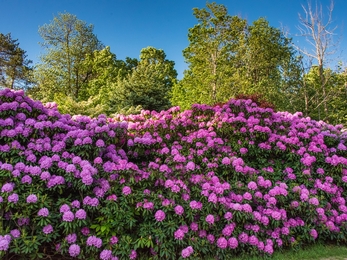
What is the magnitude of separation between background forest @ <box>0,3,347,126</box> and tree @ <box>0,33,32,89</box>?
2.9 inches

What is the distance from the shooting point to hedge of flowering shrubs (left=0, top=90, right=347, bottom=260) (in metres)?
3.14

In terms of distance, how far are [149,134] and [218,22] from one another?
12.8 m

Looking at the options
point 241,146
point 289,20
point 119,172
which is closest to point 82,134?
point 119,172

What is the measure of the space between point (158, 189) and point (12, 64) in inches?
935

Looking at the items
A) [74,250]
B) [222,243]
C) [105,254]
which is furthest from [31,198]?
[222,243]

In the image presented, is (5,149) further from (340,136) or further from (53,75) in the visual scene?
(53,75)

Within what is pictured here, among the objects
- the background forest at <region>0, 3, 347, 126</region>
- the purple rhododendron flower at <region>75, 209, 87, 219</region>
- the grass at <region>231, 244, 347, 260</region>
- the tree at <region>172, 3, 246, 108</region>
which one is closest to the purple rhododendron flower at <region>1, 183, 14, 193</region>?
the purple rhododendron flower at <region>75, 209, 87, 219</region>

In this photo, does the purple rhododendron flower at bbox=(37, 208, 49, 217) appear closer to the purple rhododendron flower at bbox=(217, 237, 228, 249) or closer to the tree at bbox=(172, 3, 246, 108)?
the purple rhododendron flower at bbox=(217, 237, 228, 249)

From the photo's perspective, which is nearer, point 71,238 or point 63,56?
point 71,238

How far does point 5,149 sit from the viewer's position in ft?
10.9

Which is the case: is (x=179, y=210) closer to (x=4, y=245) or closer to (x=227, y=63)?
(x=4, y=245)

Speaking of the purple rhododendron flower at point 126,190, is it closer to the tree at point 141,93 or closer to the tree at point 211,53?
the tree at point 141,93

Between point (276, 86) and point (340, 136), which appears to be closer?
point (340, 136)

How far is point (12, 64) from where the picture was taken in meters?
23.0
